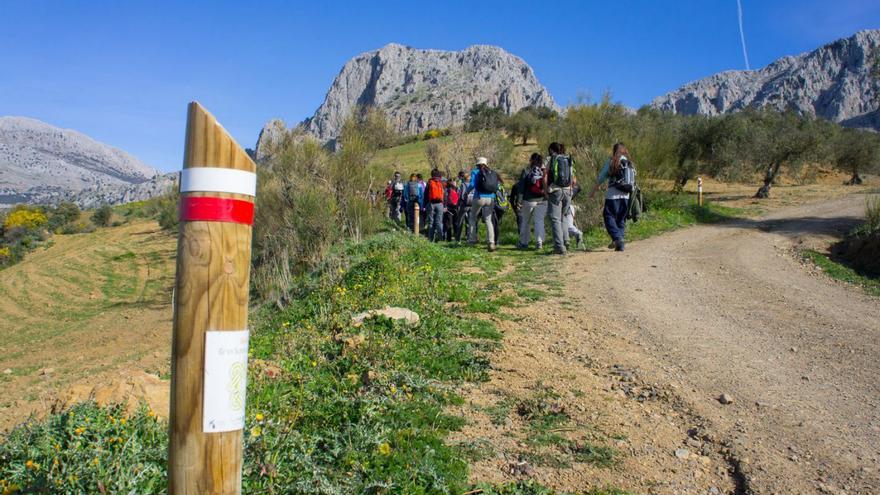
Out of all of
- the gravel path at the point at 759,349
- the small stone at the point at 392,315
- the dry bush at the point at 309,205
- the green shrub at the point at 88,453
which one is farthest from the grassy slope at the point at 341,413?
the dry bush at the point at 309,205

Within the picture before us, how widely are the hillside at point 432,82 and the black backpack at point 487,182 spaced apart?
289 ft

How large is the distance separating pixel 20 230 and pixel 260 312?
42.5 metres

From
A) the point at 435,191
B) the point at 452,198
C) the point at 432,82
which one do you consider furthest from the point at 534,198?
the point at 432,82

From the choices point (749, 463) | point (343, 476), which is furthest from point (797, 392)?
point (343, 476)

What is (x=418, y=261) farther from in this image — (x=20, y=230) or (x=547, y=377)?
(x=20, y=230)

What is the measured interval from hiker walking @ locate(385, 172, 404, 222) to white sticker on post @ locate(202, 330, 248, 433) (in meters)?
16.3

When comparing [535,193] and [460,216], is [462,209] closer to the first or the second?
[460,216]

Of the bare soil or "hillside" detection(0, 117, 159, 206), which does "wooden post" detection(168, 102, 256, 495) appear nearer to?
the bare soil

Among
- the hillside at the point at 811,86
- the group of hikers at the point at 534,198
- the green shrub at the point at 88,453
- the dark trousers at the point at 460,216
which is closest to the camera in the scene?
the green shrub at the point at 88,453

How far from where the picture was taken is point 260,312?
10164 mm

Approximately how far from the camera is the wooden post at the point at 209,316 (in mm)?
1794

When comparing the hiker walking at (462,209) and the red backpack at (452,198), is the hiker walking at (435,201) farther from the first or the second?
the red backpack at (452,198)

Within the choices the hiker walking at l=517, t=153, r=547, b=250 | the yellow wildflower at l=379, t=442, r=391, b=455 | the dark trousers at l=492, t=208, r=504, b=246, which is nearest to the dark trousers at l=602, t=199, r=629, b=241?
the hiker walking at l=517, t=153, r=547, b=250

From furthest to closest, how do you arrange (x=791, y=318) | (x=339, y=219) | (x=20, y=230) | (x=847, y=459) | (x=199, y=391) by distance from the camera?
(x=20, y=230) → (x=339, y=219) → (x=791, y=318) → (x=847, y=459) → (x=199, y=391)
